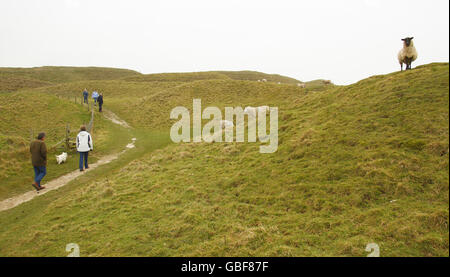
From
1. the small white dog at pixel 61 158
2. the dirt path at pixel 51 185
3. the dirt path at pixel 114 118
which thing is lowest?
the dirt path at pixel 51 185

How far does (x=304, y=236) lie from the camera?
23.2 feet

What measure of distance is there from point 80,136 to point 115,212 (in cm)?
721

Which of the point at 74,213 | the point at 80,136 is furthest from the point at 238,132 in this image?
the point at 74,213

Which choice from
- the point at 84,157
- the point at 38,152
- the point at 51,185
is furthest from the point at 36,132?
the point at 38,152

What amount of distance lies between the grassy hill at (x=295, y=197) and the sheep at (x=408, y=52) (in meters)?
3.02

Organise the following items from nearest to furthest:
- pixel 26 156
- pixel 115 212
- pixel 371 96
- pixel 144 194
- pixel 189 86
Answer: pixel 115 212, pixel 144 194, pixel 371 96, pixel 26 156, pixel 189 86

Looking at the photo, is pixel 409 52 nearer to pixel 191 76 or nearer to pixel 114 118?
pixel 114 118

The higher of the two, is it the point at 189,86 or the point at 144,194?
the point at 189,86

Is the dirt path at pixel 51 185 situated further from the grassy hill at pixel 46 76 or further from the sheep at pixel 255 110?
the grassy hill at pixel 46 76

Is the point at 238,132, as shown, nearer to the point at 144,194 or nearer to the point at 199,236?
the point at 144,194

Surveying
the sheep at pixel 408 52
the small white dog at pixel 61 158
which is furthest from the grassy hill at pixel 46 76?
the sheep at pixel 408 52

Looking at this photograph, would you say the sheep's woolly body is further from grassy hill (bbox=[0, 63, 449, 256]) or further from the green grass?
the green grass

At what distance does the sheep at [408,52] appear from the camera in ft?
55.0

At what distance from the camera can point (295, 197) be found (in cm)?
920
